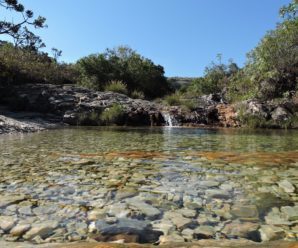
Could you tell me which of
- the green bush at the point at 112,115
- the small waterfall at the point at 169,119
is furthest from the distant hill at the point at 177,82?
the green bush at the point at 112,115

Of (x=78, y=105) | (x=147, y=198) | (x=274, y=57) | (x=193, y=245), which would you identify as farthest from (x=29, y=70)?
(x=193, y=245)

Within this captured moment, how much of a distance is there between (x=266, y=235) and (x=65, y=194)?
1.98m

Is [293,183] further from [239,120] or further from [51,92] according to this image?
[51,92]

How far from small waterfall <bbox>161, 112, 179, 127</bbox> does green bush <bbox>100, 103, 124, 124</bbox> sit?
2.21 m

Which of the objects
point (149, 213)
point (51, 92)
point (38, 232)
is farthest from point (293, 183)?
point (51, 92)

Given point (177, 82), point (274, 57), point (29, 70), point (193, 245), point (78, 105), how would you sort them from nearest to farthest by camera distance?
point (193, 245) < point (274, 57) < point (78, 105) < point (29, 70) < point (177, 82)

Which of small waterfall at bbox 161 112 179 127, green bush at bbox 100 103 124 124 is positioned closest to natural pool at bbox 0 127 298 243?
green bush at bbox 100 103 124 124

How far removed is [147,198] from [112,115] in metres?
14.0

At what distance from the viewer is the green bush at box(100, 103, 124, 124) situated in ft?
57.1

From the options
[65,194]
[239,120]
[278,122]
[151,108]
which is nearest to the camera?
[65,194]

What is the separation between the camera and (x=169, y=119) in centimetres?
1827

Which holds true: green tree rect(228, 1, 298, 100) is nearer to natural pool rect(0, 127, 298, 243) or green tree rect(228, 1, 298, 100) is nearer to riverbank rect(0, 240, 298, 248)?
natural pool rect(0, 127, 298, 243)

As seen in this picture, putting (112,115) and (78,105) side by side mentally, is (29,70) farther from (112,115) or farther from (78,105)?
(112,115)

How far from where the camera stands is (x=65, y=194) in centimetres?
369
